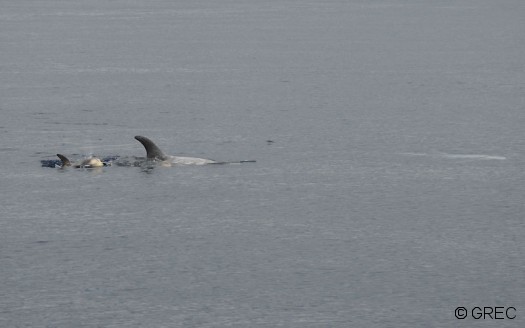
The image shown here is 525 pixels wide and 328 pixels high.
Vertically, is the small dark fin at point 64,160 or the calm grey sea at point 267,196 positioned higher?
the small dark fin at point 64,160

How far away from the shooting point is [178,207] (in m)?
33.1

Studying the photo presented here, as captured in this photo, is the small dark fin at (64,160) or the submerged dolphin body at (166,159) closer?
the small dark fin at (64,160)

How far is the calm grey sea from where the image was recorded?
2475cm

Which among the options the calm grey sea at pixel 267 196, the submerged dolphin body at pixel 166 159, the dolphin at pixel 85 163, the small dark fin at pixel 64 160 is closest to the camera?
the calm grey sea at pixel 267 196

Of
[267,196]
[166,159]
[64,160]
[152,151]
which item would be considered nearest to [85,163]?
[64,160]

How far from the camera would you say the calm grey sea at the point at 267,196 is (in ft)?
81.2

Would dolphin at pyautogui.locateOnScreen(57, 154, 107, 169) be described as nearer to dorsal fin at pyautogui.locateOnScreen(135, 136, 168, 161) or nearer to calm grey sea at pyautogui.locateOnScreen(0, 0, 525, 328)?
calm grey sea at pyautogui.locateOnScreen(0, 0, 525, 328)

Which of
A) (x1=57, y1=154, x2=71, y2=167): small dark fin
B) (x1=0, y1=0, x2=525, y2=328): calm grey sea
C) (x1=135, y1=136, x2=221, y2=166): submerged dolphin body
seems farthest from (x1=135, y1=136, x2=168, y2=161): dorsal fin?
(x1=57, y1=154, x2=71, y2=167): small dark fin

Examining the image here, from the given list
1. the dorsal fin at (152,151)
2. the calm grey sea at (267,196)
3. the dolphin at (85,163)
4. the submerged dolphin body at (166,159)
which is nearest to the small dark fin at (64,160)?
the dolphin at (85,163)

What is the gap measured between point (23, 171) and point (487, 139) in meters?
15.3

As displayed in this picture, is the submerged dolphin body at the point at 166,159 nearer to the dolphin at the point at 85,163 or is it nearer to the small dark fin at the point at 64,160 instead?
the dolphin at the point at 85,163

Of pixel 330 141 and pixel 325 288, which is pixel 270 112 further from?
pixel 325 288

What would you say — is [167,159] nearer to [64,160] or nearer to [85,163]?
[85,163]

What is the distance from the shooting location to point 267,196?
1350 inches
